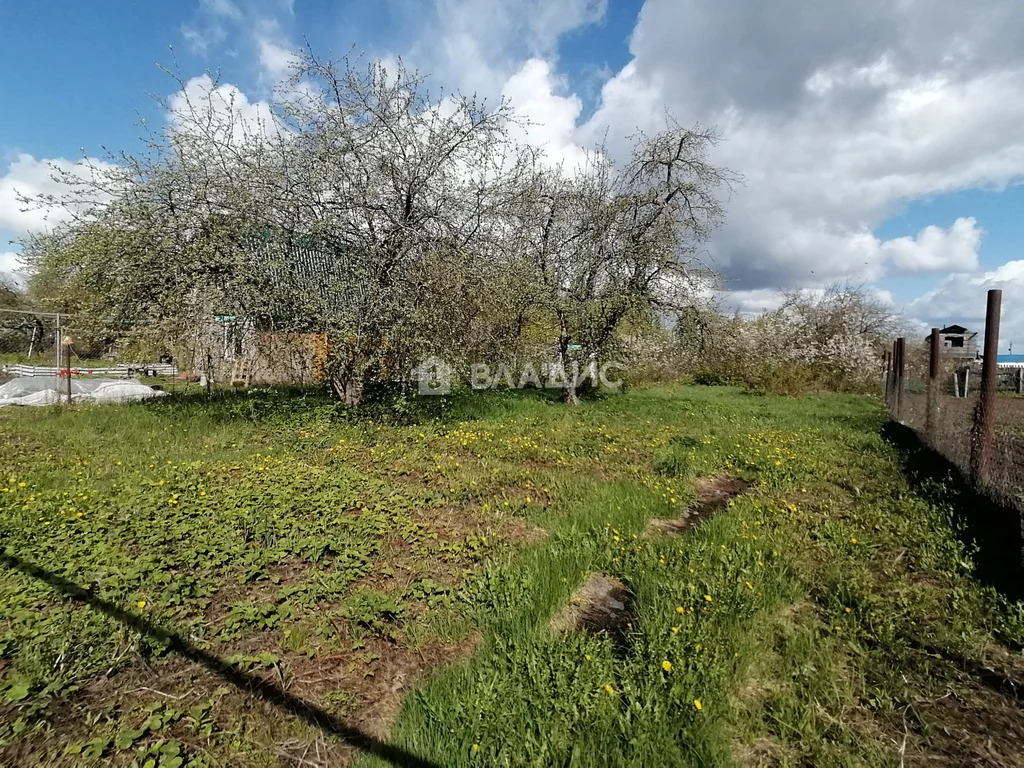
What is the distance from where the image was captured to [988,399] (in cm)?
415

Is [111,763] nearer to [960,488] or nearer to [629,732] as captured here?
[629,732]

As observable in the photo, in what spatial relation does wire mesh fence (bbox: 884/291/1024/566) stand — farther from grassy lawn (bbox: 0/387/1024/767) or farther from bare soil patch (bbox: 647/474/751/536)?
bare soil patch (bbox: 647/474/751/536)

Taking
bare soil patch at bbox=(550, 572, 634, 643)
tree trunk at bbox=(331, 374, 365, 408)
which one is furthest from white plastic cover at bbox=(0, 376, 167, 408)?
bare soil patch at bbox=(550, 572, 634, 643)

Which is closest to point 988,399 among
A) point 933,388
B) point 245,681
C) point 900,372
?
point 933,388

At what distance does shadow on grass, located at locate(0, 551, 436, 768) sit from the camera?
189 cm

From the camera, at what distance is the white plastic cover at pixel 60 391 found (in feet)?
31.1

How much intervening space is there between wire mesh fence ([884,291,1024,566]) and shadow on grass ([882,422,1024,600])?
0.19 ft

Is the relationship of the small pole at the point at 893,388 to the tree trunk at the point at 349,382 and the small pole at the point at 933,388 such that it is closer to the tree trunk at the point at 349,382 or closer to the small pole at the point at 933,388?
the small pole at the point at 933,388

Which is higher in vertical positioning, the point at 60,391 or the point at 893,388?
the point at 893,388

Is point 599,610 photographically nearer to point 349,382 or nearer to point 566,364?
point 349,382

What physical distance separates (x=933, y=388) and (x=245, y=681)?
7.77 metres

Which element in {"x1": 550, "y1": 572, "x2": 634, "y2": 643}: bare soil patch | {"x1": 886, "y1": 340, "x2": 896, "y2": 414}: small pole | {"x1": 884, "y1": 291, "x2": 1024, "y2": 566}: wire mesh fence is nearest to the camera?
{"x1": 550, "y1": 572, "x2": 634, "y2": 643}: bare soil patch

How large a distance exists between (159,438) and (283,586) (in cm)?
522

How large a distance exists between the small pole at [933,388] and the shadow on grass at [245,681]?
711cm
